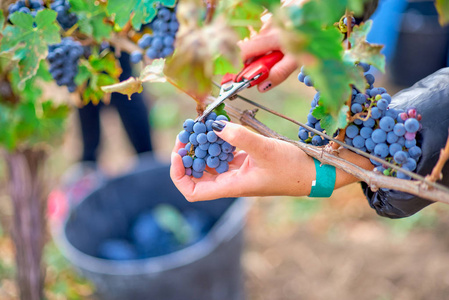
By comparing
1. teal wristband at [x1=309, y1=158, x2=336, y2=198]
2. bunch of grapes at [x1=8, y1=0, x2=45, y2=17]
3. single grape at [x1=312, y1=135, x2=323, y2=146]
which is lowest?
teal wristband at [x1=309, y1=158, x2=336, y2=198]

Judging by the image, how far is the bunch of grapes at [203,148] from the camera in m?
0.67

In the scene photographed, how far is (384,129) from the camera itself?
0.66 metres

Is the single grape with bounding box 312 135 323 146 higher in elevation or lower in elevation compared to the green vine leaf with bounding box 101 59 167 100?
lower

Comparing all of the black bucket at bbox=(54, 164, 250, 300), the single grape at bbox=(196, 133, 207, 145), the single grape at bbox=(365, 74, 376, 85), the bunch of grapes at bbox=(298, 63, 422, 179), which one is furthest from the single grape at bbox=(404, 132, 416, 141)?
the black bucket at bbox=(54, 164, 250, 300)

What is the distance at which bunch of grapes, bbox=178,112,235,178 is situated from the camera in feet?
2.19

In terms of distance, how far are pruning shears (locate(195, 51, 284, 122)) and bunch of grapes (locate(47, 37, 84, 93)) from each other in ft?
1.06

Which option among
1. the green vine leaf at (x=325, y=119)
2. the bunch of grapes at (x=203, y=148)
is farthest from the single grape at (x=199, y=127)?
the green vine leaf at (x=325, y=119)

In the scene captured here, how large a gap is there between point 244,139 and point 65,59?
1.54ft

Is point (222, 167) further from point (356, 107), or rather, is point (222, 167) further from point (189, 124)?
point (356, 107)

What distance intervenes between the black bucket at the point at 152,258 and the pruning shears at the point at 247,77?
27.7 inches

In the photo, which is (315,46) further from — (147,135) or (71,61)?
(147,135)

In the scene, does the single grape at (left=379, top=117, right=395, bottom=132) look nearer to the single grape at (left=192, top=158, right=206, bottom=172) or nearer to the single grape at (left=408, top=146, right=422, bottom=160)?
the single grape at (left=408, top=146, right=422, bottom=160)

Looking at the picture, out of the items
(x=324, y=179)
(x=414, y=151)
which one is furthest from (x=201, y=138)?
(x=414, y=151)

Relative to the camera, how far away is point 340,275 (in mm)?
1856
